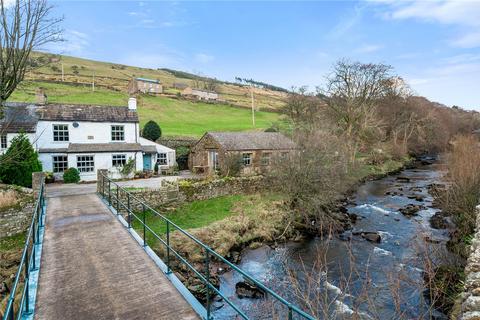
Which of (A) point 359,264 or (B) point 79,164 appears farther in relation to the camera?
(B) point 79,164

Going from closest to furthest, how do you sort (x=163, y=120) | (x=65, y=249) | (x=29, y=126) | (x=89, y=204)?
(x=65, y=249) → (x=89, y=204) → (x=29, y=126) → (x=163, y=120)

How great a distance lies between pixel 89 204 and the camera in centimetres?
1547

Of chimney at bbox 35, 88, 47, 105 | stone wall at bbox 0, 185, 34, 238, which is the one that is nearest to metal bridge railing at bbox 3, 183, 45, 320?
stone wall at bbox 0, 185, 34, 238

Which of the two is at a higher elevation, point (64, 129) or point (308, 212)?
point (64, 129)

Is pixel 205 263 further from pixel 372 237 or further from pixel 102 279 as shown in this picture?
pixel 372 237

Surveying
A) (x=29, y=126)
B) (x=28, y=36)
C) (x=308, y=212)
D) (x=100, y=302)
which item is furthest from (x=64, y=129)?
(x=100, y=302)

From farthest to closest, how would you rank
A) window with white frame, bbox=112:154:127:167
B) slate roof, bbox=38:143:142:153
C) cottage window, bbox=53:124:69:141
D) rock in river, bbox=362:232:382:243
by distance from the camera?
window with white frame, bbox=112:154:127:167 → cottage window, bbox=53:124:69:141 → slate roof, bbox=38:143:142:153 → rock in river, bbox=362:232:382:243

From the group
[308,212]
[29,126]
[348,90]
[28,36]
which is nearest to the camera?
[28,36]

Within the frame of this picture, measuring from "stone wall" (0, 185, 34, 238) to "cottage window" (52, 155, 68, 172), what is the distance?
39.2 ft

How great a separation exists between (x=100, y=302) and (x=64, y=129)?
2598cm

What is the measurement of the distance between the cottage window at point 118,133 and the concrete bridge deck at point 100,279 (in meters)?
19.9

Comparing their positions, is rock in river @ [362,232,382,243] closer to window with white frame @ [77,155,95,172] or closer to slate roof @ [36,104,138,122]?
window with white frame @ [77,155,95,172]

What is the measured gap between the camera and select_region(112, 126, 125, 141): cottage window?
30.6 metres

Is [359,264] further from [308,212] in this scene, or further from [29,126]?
[29,126]
